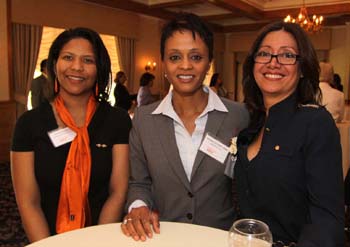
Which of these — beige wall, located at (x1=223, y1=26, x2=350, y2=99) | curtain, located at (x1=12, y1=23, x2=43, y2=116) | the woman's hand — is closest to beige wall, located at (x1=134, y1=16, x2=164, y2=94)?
curtain, located at (x1=12, y1=23, x2=43, y2=116)

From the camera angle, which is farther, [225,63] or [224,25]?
[225,63]

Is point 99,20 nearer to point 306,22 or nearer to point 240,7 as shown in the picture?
point 240,7

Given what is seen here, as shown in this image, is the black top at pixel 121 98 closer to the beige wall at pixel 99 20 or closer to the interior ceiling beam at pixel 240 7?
the beige wall at pixel 99 20

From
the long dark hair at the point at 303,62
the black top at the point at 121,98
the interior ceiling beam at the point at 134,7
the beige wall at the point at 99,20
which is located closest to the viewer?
the long dark hair at the point at 303,62

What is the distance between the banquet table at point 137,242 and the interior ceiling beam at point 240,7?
6.44 meters

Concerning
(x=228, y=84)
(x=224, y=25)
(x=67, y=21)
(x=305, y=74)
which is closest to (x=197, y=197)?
(x=305, y=74)

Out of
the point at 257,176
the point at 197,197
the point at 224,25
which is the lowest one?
the point at 197,197

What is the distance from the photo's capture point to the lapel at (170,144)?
162cm

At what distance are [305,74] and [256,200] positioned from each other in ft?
1.82

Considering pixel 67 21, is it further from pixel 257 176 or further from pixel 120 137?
pixel 257 176

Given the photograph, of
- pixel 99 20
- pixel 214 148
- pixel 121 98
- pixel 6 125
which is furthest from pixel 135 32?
pixel 214 148

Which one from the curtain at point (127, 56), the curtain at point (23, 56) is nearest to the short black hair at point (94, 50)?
the curtain at point (23, 56)

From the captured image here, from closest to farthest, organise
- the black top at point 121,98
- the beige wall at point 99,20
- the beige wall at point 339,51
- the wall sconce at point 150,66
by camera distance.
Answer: the beige wall at point 99,20 < the black top at point 121,98 < the wall sconce at point 150,66 < the beige wall at point 339,51

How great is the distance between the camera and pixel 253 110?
165 centimetres
